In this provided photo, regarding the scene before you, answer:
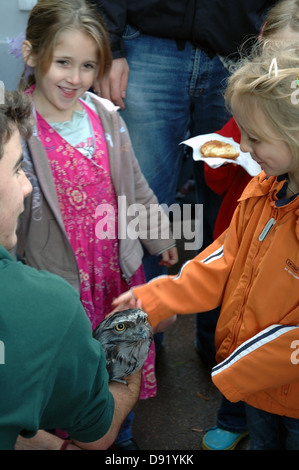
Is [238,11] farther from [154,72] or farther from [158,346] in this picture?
[158,346]

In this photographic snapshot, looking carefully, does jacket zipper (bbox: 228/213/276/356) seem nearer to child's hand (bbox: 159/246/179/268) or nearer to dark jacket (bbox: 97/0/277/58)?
child's hand (bbox: 159/246/179/268)

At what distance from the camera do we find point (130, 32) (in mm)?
2520

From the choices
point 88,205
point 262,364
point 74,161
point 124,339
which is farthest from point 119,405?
point 74,161

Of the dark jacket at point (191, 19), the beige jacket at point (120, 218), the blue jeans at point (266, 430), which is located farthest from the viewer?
the dark jacket at point (191, 19)

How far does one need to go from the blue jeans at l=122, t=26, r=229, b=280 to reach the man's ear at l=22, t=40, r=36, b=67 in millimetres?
475

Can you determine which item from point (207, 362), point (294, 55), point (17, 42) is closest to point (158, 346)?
point (207, 362)

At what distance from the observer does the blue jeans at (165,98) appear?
100 inches

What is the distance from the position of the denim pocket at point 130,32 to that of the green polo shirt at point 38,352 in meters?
1.55

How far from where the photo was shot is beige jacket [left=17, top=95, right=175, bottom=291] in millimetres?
2152

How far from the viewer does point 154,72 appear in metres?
2.56

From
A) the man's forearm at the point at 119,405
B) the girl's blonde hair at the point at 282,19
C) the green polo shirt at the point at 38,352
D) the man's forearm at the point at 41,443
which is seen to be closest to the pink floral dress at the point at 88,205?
the man's forearm at the point at 119,405

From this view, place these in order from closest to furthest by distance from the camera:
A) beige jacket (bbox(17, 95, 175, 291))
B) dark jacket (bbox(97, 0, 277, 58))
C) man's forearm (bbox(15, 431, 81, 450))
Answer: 1. man's forearm (bbox(15, 431, 81, 450))
2. beige jacket (bbox(17, 95, 175, 291))
3. dark jacket (bbox(97, 0, 277, 58))

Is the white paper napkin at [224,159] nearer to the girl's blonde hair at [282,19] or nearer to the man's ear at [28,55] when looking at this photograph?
the girl's blonde hair at [282,19]

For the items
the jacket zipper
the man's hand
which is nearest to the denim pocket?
the man's hand
